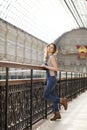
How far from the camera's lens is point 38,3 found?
51.6 metres

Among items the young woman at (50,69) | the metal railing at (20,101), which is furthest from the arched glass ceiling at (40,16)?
the metal railing at (20,101)

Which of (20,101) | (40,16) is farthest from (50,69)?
(40,16)

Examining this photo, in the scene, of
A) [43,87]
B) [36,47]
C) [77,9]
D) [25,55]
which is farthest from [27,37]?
[43,87]

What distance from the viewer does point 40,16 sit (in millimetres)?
57625

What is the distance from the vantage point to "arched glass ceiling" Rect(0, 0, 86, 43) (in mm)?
45406

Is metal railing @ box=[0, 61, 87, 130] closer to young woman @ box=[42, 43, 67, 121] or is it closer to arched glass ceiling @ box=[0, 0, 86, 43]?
young woman @ box=[42, 43, 67, 121]

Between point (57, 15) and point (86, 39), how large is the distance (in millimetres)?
7475

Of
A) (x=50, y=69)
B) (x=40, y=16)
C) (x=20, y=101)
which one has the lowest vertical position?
(x=20, y=101)

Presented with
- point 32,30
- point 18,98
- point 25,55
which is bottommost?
point 18,98

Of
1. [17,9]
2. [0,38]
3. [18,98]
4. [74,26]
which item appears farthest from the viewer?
[74,26]

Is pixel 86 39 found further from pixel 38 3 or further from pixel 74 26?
pixel 38 3

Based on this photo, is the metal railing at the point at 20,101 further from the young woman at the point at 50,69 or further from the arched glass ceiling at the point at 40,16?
the arched glass ceiling at the point at 40,16

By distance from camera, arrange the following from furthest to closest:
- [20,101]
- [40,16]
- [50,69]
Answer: [40,16], [50,69], [20,101]

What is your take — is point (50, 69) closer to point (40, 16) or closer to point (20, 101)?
point (20, 101)
